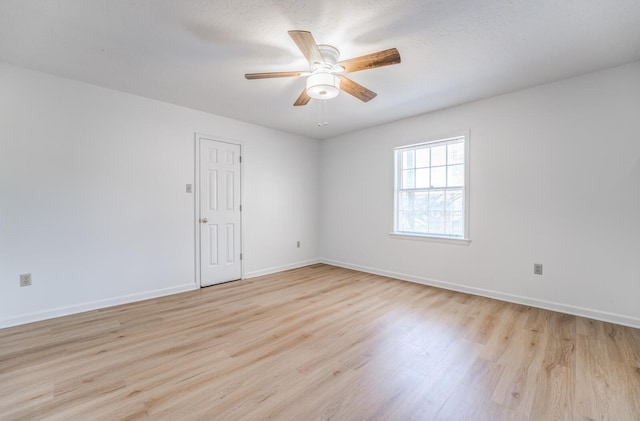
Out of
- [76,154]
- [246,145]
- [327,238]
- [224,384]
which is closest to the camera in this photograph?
[224,384]

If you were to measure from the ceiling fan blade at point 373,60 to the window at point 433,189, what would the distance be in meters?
2.18

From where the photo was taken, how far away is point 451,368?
195 centimetres

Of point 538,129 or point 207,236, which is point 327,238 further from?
point 538,129

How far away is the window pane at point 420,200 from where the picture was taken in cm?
407

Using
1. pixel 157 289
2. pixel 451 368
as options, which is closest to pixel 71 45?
pixel 157 289

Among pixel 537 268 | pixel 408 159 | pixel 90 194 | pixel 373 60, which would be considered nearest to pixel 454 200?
pixel 408 159

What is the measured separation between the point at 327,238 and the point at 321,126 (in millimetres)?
2208

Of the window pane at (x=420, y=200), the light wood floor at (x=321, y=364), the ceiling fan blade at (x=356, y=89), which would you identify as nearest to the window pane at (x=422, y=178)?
the window pane at (x=420, y=200)

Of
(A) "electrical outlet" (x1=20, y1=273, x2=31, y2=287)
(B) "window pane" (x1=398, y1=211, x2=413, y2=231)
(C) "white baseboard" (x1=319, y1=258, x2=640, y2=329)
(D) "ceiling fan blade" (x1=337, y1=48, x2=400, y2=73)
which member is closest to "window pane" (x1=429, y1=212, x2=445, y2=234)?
(B) "window pane" (x1=398, y1=211, x2=413, y2=231)

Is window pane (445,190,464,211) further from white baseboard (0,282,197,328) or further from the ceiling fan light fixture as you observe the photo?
white baseboard (0,282,197,328)

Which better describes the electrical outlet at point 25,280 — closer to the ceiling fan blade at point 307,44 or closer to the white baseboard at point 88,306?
the white baseboard at point 88,306

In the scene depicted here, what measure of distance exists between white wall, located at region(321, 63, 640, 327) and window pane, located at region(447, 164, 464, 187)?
0.16 metres

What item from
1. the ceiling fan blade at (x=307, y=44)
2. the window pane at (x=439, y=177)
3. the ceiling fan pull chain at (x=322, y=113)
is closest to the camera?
the ceiling fan blade at (x=307, y=44)

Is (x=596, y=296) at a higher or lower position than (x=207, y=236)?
lower
